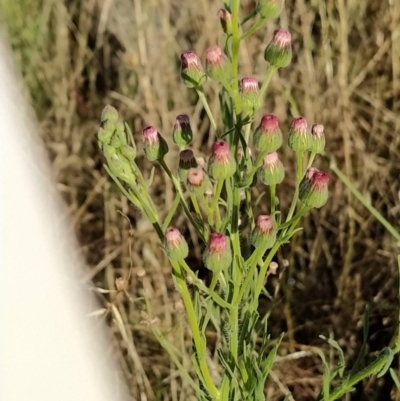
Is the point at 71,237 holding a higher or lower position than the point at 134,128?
lower

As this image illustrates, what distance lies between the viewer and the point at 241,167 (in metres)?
0.88

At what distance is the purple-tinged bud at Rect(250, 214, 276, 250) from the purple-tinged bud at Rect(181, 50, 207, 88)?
0.66 ft

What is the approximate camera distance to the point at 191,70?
2.89 ft

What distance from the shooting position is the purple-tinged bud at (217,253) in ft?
2.58

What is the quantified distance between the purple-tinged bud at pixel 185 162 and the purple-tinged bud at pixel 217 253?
111 millimetres

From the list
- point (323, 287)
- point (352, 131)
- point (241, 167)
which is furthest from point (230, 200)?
point (352, 131)

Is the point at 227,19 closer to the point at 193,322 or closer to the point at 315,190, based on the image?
the point at 315,190

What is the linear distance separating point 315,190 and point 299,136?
0.26 feet

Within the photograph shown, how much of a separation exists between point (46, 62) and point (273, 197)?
1.30 metres

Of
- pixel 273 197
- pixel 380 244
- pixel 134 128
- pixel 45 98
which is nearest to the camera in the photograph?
pixel 273 197

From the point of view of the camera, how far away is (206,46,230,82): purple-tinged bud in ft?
2.82

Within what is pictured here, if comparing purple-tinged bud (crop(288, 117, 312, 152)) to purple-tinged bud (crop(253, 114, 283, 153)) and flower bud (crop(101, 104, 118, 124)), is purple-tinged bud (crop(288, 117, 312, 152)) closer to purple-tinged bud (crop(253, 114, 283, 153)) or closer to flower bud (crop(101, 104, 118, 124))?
purple-tinged bud (crop(253, 114, 283, 153))

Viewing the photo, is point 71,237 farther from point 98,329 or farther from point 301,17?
point 301,17

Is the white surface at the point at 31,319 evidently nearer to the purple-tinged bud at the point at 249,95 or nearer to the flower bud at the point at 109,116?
the flower bud at the point at 109,116
